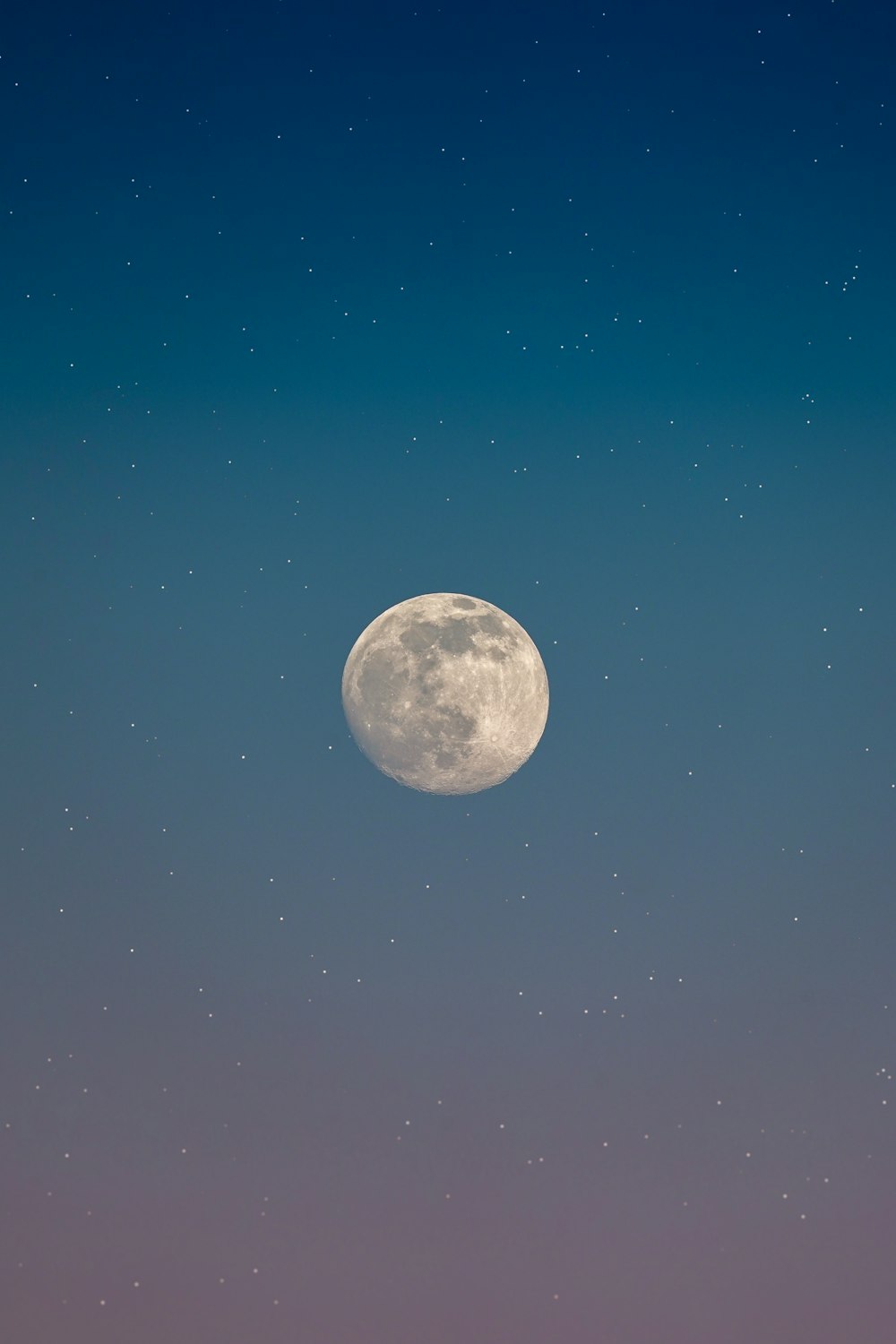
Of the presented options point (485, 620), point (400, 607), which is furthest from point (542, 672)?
point (400, 607)

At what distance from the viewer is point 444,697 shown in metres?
4.88

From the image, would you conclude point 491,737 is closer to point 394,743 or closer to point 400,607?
point 394,743

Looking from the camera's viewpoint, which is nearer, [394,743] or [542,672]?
[394,743]

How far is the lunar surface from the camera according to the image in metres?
4.89

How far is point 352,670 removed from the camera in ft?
17.0

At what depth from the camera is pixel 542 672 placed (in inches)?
209

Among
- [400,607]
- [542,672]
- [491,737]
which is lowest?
[491,737]

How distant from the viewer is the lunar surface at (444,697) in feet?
16.0

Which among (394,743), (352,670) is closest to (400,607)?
(352,670)

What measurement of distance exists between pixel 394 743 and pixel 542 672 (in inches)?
39.1

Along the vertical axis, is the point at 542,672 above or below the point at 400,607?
below

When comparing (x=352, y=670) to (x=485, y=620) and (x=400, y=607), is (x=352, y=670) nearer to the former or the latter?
(x=400, y=607)

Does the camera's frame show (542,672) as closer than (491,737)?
No

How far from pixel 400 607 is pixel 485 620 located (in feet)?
1.62
